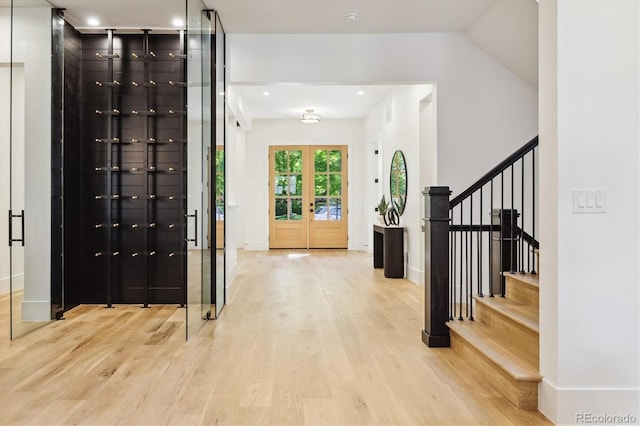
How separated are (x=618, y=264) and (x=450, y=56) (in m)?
3.35

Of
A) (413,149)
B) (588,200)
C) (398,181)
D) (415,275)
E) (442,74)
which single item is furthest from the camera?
(398,181)

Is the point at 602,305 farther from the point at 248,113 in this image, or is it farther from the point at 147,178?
the point at 248,113

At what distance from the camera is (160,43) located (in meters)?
4.85

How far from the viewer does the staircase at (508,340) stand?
240 centimetres

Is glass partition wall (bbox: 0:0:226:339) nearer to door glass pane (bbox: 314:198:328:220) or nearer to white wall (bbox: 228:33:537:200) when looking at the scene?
white wall (bbox: 228:33:537:200)

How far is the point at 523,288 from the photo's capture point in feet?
11.1

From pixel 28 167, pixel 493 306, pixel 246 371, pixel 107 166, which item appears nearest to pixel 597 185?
pixel 493 306

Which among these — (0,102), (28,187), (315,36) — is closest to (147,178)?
(28,187)

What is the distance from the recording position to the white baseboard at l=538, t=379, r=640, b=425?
222 cm

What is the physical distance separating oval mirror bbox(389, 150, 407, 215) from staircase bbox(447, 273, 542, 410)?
343cm

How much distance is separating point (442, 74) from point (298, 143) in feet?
19.8

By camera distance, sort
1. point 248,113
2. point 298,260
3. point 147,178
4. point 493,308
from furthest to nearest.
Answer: point 248,113, point 298,260, point 147,178, point 493,308

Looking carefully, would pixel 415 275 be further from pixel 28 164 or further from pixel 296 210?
pixel 296 210

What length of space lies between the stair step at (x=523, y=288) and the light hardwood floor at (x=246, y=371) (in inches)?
26.2
